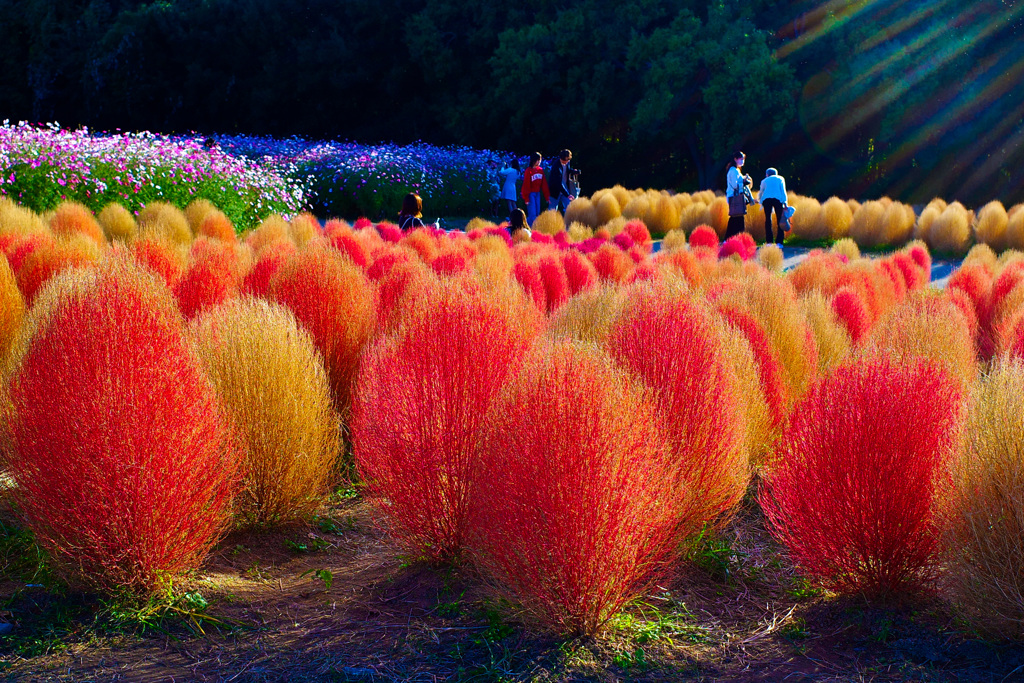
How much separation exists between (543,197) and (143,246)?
41.4ft

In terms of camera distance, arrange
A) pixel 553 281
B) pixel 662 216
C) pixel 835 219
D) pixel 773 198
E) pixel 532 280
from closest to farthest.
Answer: pixel 532 280 < pixel 553 281 < pixel 773 198 < pixel 835 219 < pixel 662 216

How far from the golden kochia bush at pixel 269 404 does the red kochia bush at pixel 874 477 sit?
250cm

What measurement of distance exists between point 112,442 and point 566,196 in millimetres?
16647

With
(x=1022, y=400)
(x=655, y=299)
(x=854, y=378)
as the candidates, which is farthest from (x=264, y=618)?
(x=1022, y=400)

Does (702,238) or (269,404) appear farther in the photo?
(702,238)

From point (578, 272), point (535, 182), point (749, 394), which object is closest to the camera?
point (749, 394)

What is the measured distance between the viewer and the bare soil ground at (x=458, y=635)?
3688mm

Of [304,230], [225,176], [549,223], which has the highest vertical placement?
[225,176]

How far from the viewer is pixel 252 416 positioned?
192 inches

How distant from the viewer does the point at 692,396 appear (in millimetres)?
4656

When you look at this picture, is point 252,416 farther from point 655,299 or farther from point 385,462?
point 655,299

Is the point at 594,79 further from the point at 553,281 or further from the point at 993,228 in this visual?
the point at 553,281

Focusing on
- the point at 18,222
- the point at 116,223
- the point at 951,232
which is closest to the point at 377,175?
the point at 116,223

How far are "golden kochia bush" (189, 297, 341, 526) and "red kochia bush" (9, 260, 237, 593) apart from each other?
1.87ft
